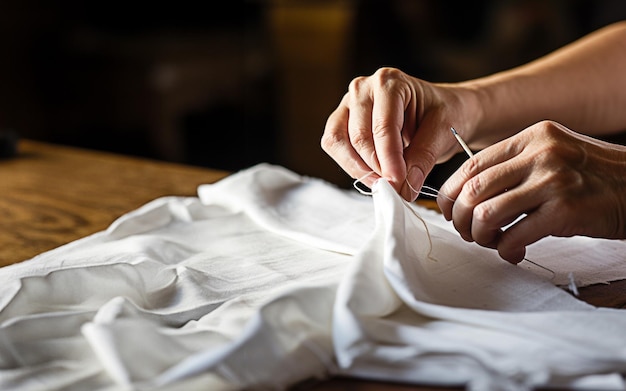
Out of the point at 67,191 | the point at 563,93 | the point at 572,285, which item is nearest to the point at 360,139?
the point at 572,285

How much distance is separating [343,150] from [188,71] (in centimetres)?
293

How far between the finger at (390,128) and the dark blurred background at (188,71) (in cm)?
252

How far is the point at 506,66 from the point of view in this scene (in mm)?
2938

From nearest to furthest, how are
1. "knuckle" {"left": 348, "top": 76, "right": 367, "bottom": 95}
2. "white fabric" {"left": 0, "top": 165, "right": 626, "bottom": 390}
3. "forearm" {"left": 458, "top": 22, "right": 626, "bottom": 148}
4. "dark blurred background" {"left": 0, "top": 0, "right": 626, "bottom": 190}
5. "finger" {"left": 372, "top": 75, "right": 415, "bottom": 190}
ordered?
"white fabric" {"left": 0, "top": 165, "right": 626, "bottom": 390} < "finger" {"left": 372, "top": 75, "right": 415, "bottom": 190} < "knuckle" {"left": 348, "top": 76, "right": 367, "bottom": 95} < "forearm" {"left": 458, "top": 22, "right": 626, "bottom": 148} < "dark blurred background" {"left": 0, "top": 0, "right": 626, "bottom": 190}

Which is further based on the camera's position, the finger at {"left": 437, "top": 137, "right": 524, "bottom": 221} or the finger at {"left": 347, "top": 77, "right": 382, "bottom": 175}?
the finger at {"left": 347, "top": 77, "right": 382, "bottom": 175}

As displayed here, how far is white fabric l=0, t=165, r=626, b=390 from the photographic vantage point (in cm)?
53

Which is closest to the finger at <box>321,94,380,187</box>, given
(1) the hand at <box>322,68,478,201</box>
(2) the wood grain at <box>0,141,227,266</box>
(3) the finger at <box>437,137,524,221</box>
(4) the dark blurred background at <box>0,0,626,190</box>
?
(1) the hand at <box>322,68,478,201</box>

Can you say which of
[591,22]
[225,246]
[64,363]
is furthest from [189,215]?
[591,22]

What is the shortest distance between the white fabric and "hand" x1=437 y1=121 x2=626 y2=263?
0.05 m

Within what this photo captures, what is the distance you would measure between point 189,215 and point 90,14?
3.24m

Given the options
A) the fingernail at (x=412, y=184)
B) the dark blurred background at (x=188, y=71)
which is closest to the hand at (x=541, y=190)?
the fingernail at (x=412, y=184)

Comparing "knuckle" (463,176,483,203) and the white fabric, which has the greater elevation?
"knuckle" (463,176,483,203)

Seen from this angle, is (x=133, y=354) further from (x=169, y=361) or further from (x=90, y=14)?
(x=90, y=14)

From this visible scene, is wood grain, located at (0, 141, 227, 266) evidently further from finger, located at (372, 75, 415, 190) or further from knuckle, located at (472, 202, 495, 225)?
knuckle, located at (472, 202, 495, 225)
